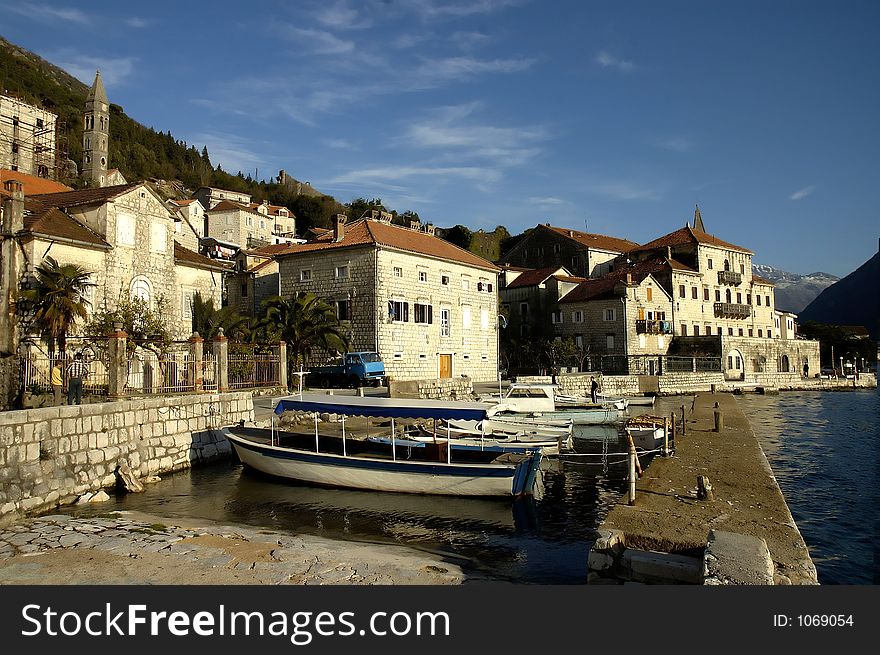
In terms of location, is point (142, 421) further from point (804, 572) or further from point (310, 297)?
point (310, 297)

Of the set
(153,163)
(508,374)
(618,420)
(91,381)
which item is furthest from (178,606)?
(153,163)

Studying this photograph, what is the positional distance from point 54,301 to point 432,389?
1715 cm

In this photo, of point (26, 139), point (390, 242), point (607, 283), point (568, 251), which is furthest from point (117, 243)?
point (26, 139)

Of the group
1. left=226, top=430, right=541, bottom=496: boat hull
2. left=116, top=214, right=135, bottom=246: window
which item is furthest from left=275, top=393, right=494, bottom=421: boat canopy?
left=116, top=214, right=135, bottom=246: window

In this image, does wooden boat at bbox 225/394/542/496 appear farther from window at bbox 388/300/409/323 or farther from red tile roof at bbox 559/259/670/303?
red tile roof at bbox 559/259/670/303

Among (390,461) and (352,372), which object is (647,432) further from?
(352,372)

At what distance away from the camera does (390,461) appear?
1605 centimetres

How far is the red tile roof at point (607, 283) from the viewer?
55375mm

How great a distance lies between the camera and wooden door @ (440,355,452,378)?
139 feet

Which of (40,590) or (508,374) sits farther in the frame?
(508,374)

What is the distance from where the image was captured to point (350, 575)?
28.6ft

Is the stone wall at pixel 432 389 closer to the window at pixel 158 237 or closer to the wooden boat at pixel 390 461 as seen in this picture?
the wooden boat at pixel 390 461

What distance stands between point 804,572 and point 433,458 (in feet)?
35.2

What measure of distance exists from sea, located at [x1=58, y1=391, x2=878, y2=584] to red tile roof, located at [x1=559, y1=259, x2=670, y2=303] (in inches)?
1330
